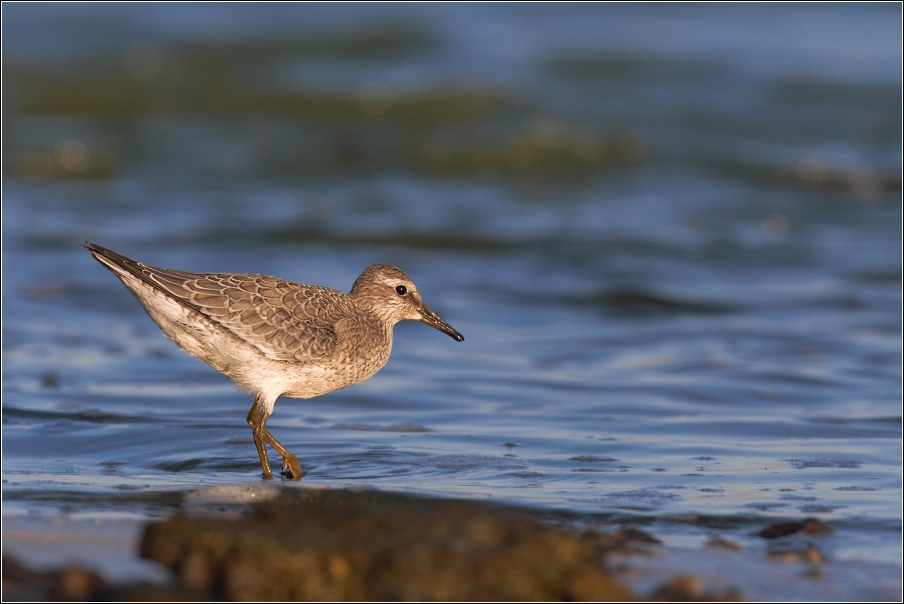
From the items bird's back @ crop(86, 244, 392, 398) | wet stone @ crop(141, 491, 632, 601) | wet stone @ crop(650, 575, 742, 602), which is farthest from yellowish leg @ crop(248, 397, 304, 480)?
wet stone @ crop(650, 575, 742, 602)

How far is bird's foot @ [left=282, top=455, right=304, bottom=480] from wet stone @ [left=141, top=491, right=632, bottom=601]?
164cm

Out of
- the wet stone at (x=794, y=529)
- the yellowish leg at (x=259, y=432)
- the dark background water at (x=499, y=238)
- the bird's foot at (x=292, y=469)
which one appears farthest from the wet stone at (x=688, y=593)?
the yellowish leg at (x=259, y=432)

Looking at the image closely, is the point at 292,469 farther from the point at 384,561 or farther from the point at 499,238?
the point at 499,238

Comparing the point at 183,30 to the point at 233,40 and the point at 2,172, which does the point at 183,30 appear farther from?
the point at 2,172

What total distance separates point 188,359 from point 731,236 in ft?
25.1

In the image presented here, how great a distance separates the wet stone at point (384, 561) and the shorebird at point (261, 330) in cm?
179

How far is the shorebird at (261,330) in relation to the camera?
6.47 metres

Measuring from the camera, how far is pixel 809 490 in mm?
6141

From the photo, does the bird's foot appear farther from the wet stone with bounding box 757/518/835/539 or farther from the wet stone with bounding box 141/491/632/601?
the wet stone with bounding box 757/518/835/539

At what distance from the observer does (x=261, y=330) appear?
6566mm

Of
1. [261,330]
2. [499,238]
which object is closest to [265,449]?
[261,330]

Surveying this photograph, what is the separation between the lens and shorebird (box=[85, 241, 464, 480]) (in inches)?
255

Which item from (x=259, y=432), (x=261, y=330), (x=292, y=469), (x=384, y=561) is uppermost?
(x=261, y=330)

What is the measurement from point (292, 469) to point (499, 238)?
26.6 ft
